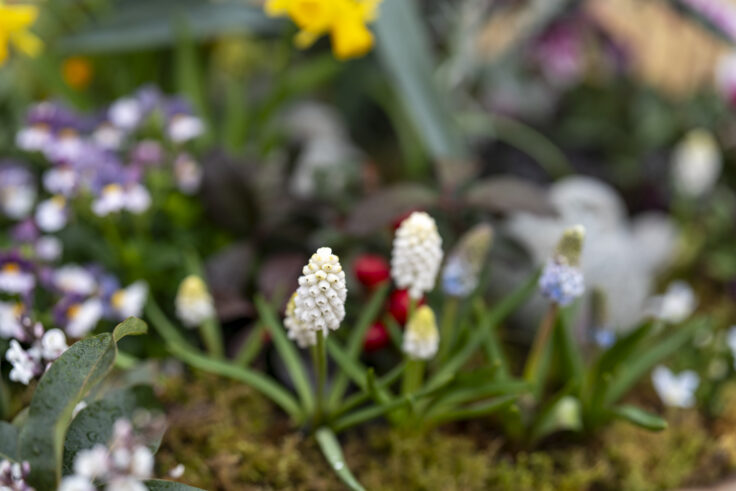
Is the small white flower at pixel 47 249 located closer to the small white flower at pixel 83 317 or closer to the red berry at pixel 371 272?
the small white flower at pixel 83 317

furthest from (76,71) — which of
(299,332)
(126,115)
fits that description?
(299,332)

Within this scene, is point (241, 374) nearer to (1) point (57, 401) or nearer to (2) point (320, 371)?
(2) point (320, 371)

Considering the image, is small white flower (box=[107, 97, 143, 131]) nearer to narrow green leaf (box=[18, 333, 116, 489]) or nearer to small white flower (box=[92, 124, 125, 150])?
small white flower (box=[92, 124, 125, 150])

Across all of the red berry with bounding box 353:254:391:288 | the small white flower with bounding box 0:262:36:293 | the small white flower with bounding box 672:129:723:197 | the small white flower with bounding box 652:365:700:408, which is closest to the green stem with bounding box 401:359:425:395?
the red berry with bounding box 353:254:391:288

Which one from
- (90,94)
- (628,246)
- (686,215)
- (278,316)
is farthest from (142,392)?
(686,215)

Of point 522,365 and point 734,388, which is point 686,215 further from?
point 522,365

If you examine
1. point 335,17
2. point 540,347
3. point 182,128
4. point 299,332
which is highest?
point 335,17
